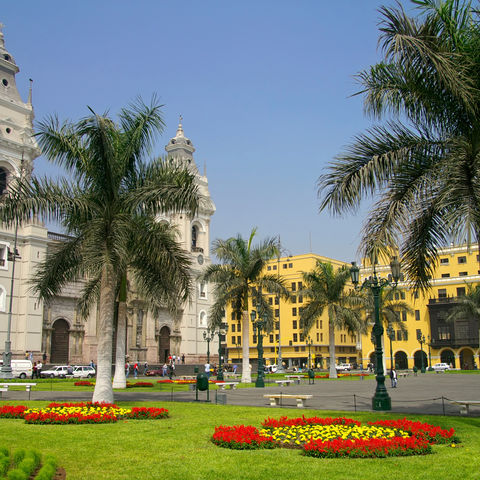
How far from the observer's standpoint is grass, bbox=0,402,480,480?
7.41m

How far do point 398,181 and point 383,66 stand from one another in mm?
2404

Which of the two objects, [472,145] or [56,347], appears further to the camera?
[56,347]

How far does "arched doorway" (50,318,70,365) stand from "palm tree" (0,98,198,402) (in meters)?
35.6

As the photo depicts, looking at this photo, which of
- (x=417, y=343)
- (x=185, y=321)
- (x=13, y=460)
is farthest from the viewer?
(x=417, y=343)

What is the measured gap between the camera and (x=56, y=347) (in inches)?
1983

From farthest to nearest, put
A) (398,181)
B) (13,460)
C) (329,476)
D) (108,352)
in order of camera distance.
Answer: (108,352), (398,181), (13,460), (329,476)

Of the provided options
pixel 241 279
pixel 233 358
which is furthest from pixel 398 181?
pixel 233 358

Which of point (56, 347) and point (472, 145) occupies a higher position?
point (472, 145)

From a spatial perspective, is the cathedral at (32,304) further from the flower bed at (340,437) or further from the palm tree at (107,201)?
the flower bed at (340,437)

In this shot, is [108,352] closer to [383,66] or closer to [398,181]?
[398,181]

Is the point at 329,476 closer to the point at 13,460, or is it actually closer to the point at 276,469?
the point at 276,469

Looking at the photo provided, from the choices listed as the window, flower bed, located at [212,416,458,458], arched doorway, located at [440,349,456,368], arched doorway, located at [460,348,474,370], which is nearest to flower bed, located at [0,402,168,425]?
flower bed, located at [212,416,458,458]

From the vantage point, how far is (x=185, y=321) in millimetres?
65125

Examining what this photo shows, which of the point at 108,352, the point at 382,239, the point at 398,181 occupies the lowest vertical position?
the point at 108,352
